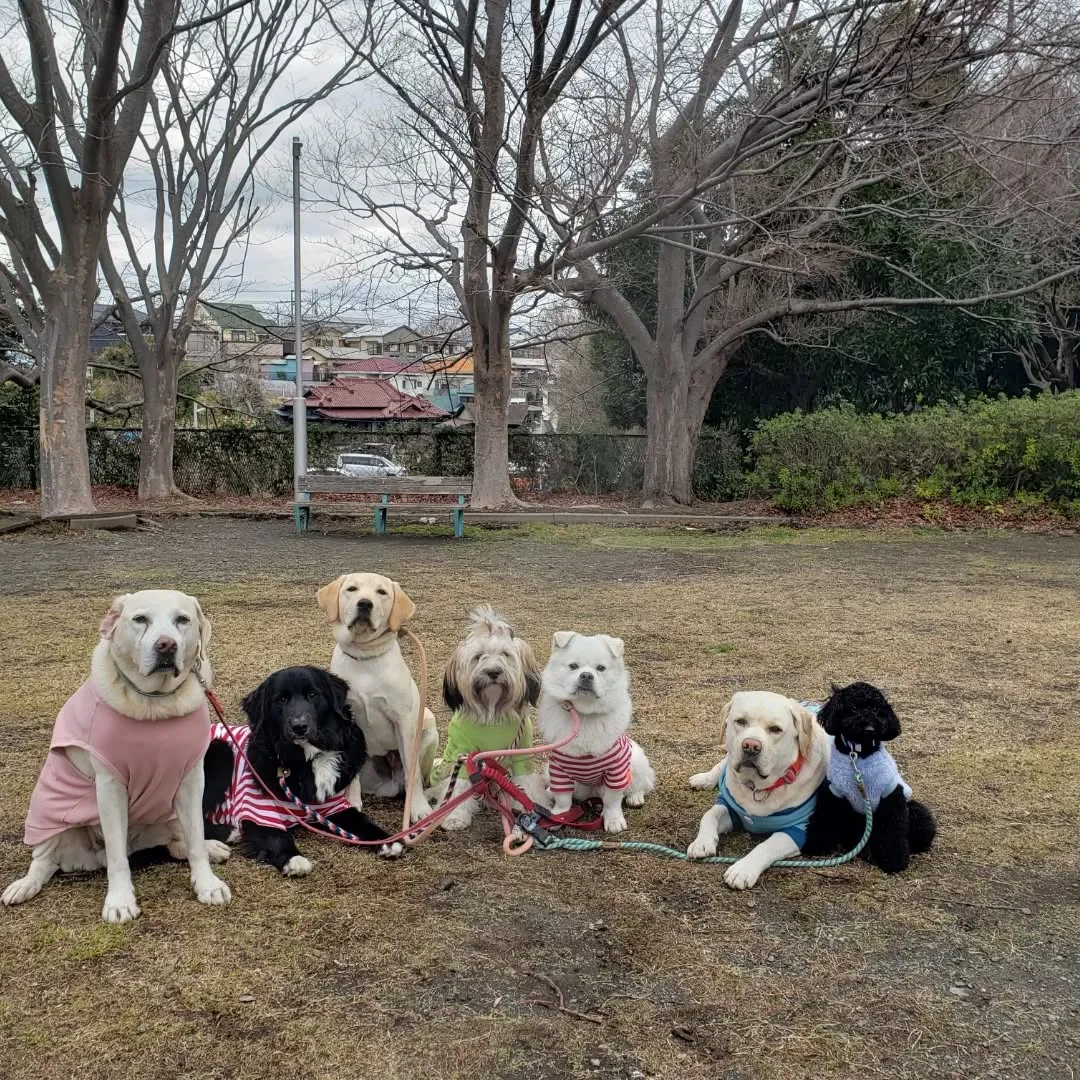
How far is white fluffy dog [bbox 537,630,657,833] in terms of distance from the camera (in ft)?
11.3

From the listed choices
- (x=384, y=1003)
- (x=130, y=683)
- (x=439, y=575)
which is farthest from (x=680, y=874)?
(x=439, y=575)

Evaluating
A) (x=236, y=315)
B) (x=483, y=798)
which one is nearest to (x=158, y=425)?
(x=236, y=315)

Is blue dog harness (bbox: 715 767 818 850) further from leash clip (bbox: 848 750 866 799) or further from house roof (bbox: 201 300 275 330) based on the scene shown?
house roof (bbox: 201 300 275 330)

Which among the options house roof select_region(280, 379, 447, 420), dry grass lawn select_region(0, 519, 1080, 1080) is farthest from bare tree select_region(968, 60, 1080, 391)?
house roof select_region(280, 379, 447, 420)

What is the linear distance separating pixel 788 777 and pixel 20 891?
8.41 ft

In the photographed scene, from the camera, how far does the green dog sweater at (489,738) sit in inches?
142

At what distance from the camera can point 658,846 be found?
11.1ft

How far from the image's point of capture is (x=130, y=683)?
2842mm

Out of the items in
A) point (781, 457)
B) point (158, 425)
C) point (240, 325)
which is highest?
point (240, 325)

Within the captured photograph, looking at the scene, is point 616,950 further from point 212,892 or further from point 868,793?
point 212,892

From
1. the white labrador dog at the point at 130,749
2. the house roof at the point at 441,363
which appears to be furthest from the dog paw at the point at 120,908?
the house roof at the point at 441,363

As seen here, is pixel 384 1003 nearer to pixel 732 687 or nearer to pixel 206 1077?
pixel 206 1077

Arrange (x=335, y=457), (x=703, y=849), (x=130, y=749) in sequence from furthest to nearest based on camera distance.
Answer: (x=335, y=457) → (x=703, y=849) → (x=130, y=749)

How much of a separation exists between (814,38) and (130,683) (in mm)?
12121
